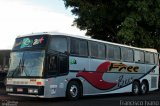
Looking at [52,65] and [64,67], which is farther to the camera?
[64,67]

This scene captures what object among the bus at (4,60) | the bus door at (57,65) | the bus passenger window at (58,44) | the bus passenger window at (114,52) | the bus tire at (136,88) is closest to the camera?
the bus door at (57,65)

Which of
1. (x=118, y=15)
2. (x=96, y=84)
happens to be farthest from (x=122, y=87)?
(x=118, y=15)

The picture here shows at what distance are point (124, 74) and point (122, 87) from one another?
756 mm

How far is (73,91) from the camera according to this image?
18.8m

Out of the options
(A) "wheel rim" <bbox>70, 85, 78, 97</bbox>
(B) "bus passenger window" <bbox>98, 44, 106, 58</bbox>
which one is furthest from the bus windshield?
(B) "bus passenger window" <bbox>98, 44, 106, 58</bbox>

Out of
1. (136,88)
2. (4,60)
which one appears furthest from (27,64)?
(4,60)

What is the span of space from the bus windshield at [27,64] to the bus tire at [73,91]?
196cm

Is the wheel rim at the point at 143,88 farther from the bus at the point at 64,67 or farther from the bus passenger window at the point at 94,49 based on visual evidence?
the bus passenger window at the point at 94,49

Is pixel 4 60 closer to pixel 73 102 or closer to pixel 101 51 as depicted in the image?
pixel 101 51

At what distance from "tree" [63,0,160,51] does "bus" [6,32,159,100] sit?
257 inches

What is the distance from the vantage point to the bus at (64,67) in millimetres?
17328

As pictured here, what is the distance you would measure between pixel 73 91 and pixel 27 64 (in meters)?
2.63

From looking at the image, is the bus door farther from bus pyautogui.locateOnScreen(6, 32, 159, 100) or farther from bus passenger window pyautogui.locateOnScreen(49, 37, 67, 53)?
bus passenger window pyautogui.locateOnScreen(49, 37, 67, 53)

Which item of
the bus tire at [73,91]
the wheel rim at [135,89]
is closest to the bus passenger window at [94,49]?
the bus tire at [73,91]
